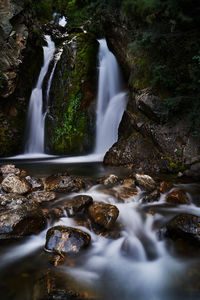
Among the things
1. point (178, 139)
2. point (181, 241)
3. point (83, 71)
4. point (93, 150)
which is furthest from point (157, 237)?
point (83, 71)

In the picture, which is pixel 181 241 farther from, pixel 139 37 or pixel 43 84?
pixel 43 84

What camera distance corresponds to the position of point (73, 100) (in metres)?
9.44

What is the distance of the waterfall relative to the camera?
29.2 ft

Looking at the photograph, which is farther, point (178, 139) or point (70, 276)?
point (178, 139)

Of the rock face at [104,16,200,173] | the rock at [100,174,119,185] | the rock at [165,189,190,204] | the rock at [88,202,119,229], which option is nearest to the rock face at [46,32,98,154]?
the rock face at [104,16,200,173]

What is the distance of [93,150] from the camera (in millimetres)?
9133

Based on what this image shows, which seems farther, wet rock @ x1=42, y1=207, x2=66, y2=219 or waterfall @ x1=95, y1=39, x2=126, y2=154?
waterfall @ x1=95, y1=39, x2=126, y2=154

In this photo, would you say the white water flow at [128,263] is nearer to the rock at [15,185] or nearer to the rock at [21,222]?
the rock at [21,222]

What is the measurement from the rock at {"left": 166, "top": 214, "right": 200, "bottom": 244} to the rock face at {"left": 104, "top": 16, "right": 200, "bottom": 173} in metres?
2.59

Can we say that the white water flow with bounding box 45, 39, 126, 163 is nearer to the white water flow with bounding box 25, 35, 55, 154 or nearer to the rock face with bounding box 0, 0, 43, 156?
the white water flow with bounding box 25, 35, 55, 154

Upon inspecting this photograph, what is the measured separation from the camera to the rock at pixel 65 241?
2.46 metres

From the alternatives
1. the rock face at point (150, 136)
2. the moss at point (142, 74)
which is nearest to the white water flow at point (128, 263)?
the rock face at point (150, 136)

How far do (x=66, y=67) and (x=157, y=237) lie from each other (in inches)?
363

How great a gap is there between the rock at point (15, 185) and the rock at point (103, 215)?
153 centimetres
